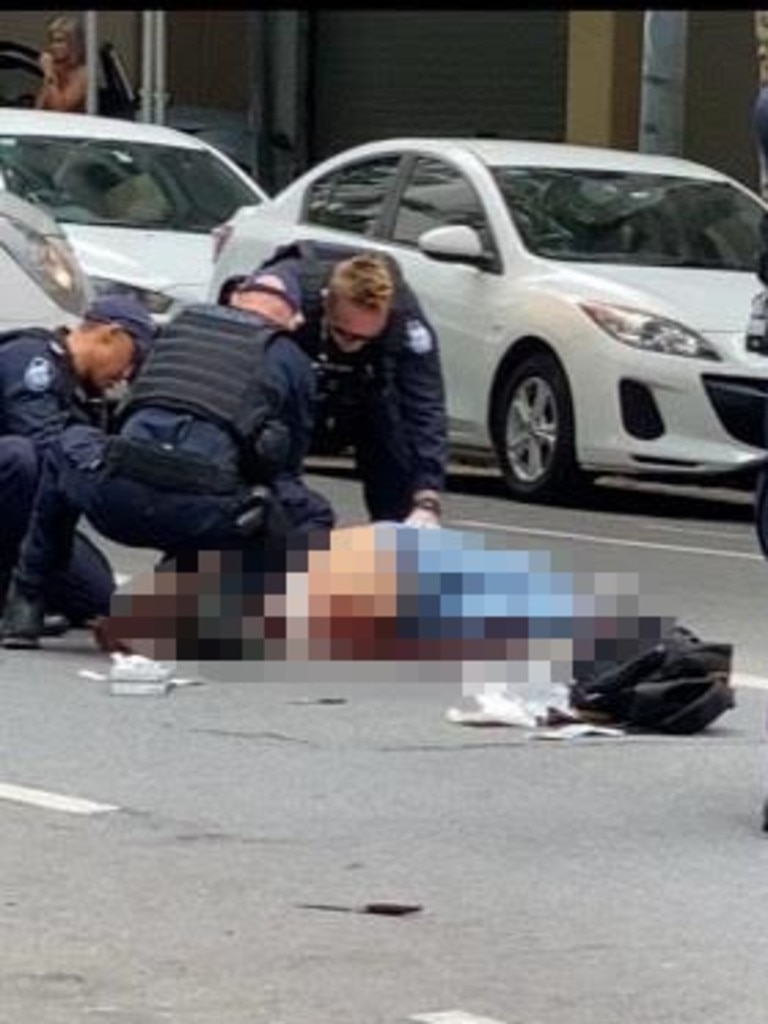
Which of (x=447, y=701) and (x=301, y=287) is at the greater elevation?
(x=301, y=287)

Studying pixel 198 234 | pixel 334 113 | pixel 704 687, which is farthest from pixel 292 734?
pixel 334 113

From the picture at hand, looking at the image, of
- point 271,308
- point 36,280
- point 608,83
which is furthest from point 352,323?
point 608,83

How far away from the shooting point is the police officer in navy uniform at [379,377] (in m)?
10.3

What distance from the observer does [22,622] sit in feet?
33.4

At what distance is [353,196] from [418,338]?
17.1 ft

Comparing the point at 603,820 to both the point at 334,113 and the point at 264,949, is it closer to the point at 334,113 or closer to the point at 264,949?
the point at 264,949

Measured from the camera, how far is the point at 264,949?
6.34 metres

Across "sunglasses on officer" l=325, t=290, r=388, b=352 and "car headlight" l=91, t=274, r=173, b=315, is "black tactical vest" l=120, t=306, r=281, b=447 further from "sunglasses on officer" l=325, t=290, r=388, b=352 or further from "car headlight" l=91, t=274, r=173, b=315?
"car headlight" l=91, t=274, r=173, b=315

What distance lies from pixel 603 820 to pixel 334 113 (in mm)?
20188

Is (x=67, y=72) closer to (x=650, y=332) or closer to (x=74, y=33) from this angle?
(x=74, y=33)

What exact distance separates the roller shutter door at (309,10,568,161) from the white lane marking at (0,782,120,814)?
17544mm

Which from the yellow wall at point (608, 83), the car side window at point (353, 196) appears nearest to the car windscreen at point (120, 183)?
the car side window at point (353, 196)

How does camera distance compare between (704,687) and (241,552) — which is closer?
(704,687)

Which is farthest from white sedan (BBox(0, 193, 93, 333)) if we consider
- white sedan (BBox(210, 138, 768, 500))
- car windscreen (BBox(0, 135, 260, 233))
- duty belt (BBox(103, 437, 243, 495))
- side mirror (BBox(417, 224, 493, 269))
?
car windscreen (BBox(0, 135, 260, 233))
